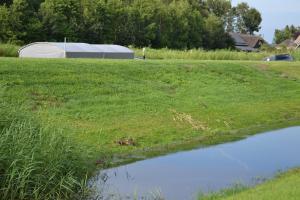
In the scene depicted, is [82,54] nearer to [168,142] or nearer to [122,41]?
[168,142]

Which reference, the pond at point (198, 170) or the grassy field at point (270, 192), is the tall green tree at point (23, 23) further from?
the grassy field at point (270, 192)

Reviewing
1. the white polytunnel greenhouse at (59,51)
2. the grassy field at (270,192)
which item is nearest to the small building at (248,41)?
the white polytunnel greenhouse at (59,51)

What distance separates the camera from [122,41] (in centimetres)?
7038

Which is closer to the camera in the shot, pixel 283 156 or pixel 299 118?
pixel 283 156

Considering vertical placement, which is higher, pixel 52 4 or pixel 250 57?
pixel 52 4

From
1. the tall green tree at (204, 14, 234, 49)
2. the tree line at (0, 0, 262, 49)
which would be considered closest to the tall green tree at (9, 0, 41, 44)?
the tree line at (0, 0, 262, 49)

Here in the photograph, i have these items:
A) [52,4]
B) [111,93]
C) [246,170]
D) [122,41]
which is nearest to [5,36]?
[52,4]

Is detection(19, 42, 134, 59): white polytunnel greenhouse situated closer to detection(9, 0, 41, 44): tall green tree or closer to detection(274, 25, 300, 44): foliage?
detection(9, 0, 41, 44): tall green tree

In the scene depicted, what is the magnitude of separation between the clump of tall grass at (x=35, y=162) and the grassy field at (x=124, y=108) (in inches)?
0.9

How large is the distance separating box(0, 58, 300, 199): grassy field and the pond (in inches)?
27.5

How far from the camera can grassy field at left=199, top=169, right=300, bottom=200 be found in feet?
31.0

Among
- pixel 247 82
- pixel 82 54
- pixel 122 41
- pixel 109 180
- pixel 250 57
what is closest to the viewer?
pixel 109 180

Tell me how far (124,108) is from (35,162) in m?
10.2

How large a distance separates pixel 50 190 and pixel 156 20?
6809 centimetres
